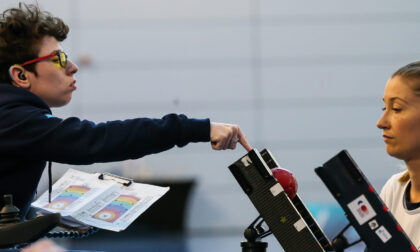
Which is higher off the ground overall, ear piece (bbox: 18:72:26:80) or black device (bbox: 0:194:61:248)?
ear piece (bbox: 18:72:26:80)

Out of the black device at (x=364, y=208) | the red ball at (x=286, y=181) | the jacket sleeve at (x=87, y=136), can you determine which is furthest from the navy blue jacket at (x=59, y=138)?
the black device at (x=364, y=208)

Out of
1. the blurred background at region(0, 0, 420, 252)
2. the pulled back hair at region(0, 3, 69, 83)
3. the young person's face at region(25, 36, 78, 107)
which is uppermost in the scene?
the pulled back hair at region(0, 3, 69, 83)

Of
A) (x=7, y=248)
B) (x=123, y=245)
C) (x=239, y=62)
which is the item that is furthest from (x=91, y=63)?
(x=7, y=248)

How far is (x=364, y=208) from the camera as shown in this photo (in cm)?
151

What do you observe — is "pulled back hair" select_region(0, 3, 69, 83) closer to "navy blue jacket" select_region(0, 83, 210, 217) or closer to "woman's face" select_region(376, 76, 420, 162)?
"navy blue jacket" select_region(0, 83, 210, 217)

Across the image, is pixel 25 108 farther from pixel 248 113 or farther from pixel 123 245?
pixel 248 113

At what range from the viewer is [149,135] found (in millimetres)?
1783

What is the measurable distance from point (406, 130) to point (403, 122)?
27 mm

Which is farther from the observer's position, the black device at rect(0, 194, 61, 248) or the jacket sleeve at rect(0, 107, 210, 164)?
the jacket sleeve at rect(0, 107, 210, 164)

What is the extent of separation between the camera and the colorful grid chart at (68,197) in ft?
6.51

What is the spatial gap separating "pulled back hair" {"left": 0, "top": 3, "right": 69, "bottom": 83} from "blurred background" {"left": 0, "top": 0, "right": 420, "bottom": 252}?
4864 millimetres

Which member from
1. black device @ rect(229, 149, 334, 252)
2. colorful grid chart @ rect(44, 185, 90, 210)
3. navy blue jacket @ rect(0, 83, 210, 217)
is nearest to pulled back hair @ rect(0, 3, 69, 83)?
navy blue jacket @ rect(0, 83, 210, 217)

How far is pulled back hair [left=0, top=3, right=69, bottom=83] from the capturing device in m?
1.95

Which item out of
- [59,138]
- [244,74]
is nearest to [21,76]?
[59,138]
